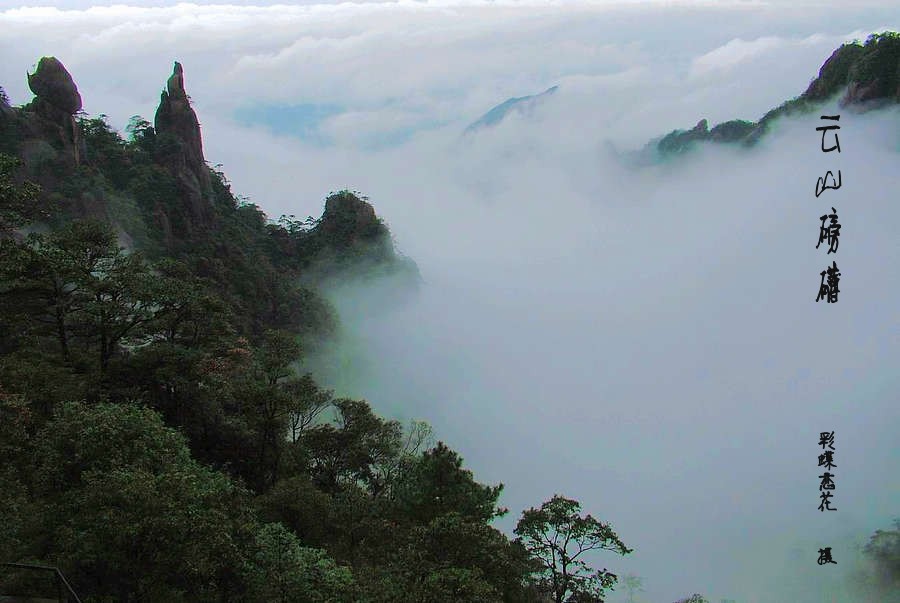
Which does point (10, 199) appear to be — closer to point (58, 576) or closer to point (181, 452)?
point (181, 452)

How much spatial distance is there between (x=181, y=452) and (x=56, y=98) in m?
37.4

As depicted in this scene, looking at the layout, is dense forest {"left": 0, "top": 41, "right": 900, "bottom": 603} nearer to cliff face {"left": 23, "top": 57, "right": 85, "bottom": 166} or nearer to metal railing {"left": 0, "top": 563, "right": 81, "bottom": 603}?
cliff face {"left": 23, "top": 57, "right": 85, "bottom": 166}

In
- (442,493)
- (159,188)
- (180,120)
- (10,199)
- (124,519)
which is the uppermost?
(180,120)

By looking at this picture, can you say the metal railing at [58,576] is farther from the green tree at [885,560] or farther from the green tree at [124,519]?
the green tree at [885,560]

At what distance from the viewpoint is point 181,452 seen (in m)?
13.8

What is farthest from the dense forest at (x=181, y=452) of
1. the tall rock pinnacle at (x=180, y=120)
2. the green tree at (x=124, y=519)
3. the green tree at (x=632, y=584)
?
the tall rock pinnacle at (x=180, y=120)

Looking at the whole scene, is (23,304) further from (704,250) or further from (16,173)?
(704,250)

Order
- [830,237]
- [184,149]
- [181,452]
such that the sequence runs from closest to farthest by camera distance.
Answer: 1. [181,452]
2. [830,237]
3. [184,149]

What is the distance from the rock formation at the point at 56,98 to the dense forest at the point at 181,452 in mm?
118

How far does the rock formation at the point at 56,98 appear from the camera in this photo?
1602 inches

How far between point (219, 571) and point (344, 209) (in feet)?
187

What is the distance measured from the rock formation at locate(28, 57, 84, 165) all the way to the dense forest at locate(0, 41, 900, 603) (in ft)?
0.39

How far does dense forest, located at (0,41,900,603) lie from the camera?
10914mm

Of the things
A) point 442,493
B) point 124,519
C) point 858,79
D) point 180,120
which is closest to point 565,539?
point 442,493
